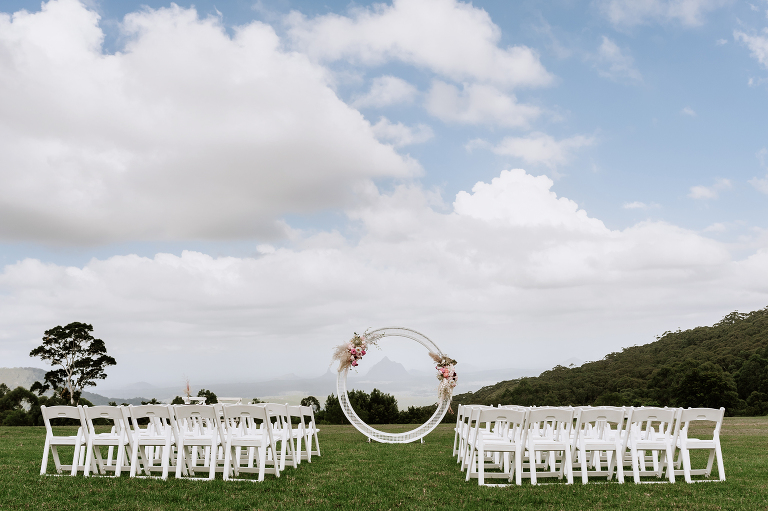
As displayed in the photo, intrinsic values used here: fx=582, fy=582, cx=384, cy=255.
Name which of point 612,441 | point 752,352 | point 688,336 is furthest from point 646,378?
point 612,441

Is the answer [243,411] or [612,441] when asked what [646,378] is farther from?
[243,411]

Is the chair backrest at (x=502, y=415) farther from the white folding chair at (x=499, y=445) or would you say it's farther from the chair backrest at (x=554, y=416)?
the chair backrest at (x=554, y=416)

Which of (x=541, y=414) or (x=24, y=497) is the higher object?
(x=541, y=414)

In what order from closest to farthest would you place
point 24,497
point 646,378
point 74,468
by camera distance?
1. point 24,497
2. point 74,468
3. point 646,378

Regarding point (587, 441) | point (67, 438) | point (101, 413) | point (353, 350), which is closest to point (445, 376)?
point (353, 350)

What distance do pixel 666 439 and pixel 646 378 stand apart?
31997 millimetres

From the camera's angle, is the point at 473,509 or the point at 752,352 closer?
the point at 473,509

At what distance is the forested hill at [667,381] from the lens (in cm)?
3281

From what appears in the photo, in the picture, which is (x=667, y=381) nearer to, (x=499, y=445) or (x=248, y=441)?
(x=499, y=445)

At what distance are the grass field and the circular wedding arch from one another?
567 centimetres

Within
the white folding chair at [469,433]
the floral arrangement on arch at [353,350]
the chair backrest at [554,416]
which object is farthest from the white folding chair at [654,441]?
the floral arrangement on arch at [353,350]

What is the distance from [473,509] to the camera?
6.07m

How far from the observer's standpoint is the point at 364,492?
7133 millimetres

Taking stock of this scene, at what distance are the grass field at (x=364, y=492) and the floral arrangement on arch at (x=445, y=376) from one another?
247 inches
